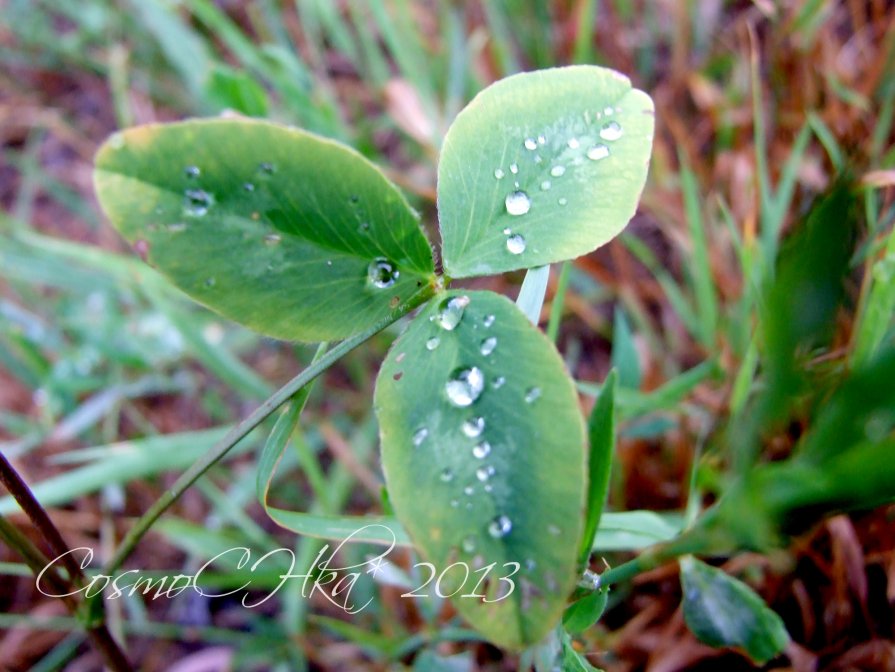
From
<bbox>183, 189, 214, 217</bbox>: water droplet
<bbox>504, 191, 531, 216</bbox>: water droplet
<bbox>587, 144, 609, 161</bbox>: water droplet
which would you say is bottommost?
<bbox>504, 191, 531, 216</bbox>: water droplet

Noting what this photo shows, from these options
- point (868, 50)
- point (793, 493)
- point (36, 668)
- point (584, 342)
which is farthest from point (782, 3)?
point (36, 668)

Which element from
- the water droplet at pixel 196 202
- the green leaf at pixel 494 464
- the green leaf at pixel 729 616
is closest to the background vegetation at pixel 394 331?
the green leaf at pixel 729 616

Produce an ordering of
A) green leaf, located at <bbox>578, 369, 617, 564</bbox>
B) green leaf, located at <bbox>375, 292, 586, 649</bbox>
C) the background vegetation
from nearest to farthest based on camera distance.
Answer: green leaf, located at <bbox>375, 292, 586, 649</bbox>, green leaf, located at <bbox>578, 369, 617, 564</bbox>, the background vegetation

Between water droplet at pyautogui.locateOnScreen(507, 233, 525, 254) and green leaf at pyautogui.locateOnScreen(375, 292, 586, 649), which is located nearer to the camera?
green leaf at pyautogui.locateOnScreen(375, 292, 586, 649)

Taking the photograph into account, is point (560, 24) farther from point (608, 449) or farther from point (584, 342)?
point (608, 449)

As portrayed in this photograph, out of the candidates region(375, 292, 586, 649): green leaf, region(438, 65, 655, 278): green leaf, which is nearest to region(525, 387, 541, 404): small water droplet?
region(375, 292, 586, 649): green leaf

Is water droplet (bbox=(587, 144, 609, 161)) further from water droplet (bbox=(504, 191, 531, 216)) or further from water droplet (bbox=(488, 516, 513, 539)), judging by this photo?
water droplet (bbox=(488, 516, 513, 539))
